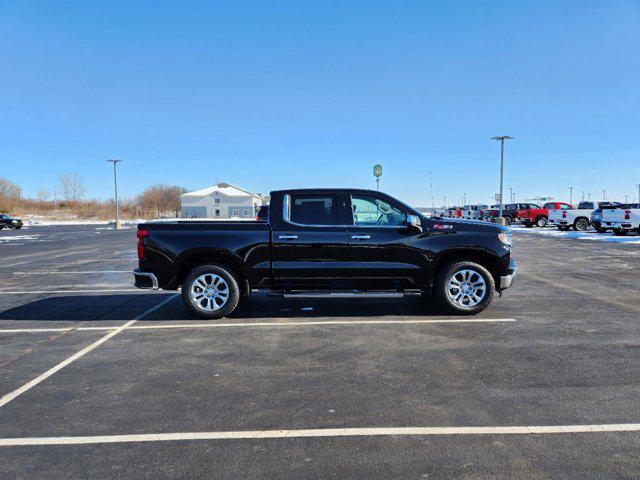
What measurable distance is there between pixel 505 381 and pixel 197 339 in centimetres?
365

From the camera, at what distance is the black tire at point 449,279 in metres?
6.73

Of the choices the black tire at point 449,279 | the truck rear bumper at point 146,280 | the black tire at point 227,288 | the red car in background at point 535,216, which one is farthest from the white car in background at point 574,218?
the truck rear bumper at point 146,280

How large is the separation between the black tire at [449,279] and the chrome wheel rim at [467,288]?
33 millimetres

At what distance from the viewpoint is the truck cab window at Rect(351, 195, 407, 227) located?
22.2 ft

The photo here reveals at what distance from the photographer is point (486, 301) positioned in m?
6.78

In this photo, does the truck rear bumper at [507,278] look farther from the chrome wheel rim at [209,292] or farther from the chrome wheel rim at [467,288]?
the chrome wheel rim at [209,292]

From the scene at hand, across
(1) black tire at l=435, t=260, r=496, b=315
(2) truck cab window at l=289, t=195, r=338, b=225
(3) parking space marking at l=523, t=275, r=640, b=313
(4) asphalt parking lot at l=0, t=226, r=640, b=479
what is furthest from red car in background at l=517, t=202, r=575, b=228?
(2) truck cab window at l=289, t=195, r=338, b=225

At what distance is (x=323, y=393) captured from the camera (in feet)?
12.8

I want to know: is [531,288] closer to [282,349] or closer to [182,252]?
[282,349]

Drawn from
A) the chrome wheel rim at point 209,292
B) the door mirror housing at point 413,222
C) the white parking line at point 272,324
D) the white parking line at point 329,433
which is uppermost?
the door mirror housing at point 413,222

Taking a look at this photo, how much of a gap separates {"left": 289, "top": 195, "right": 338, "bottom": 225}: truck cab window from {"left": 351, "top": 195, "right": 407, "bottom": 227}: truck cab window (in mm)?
322

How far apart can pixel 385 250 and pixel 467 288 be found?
Result: 1424 millimetres

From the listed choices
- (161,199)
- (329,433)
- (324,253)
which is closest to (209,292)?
(324,253)

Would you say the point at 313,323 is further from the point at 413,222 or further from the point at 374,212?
the point at 413,222
